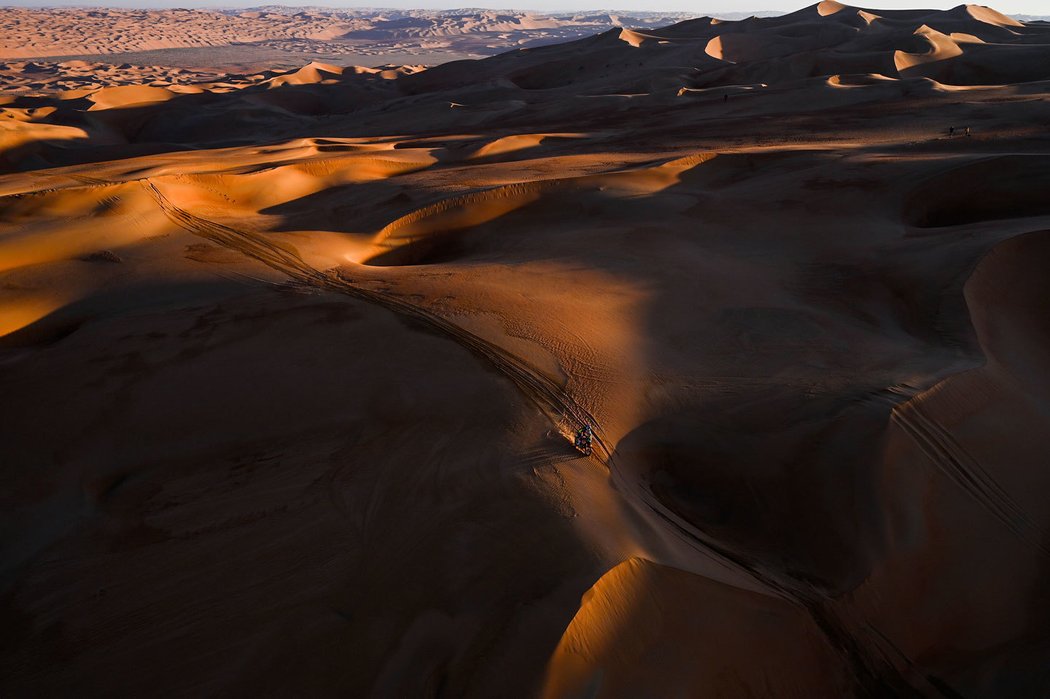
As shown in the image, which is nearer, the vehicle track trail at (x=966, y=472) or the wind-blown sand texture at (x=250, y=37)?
the vehicle track trail at (x=966, y=472)

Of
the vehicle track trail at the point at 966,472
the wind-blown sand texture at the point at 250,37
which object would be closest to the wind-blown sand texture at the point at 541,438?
the vehicle track trail at the point at 966,472

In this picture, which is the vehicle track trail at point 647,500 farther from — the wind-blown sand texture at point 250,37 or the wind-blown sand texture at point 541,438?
the wind-blown sand texture at point 250,37

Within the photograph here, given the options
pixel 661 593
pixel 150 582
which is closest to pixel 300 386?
pixel 150 582

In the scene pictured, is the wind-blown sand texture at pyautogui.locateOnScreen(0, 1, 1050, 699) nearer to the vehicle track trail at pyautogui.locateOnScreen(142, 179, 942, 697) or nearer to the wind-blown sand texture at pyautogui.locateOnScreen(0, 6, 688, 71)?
the vehicle track trail at pyautogui.locateOnScreen(142, 179, 942, 697)

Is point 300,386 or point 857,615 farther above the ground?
point 300,386

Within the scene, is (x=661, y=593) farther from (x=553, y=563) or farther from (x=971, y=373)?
(x=971, y=373)

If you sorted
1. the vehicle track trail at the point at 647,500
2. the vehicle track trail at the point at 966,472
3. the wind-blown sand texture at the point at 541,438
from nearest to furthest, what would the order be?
the wind-blown sand texture at the point at 541,438 < the vehicle track trail at the point at 647,500 < the vehicle track trail at the point at 966,472
